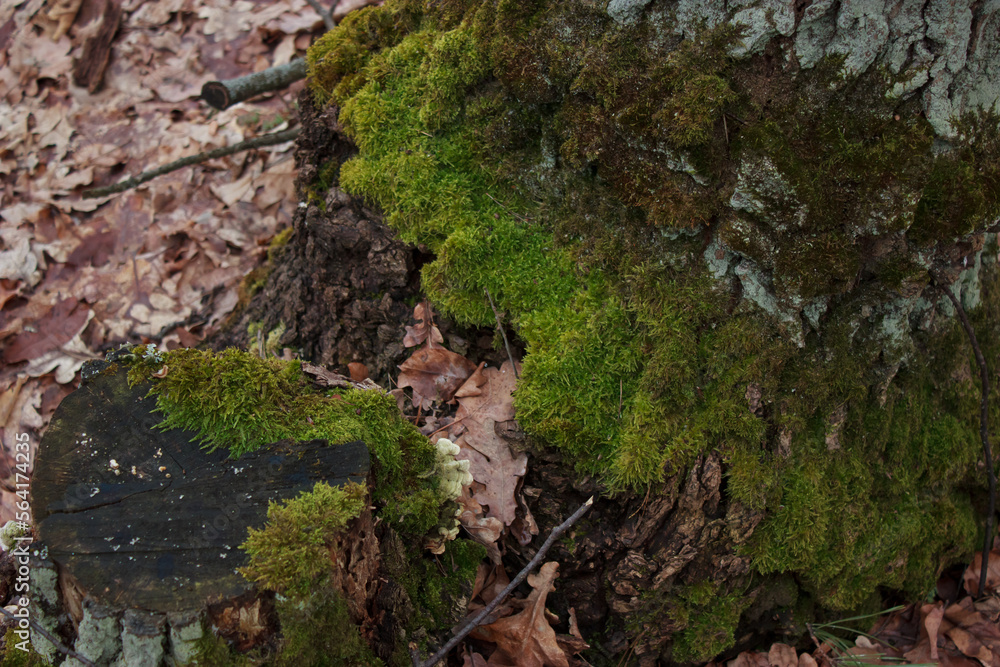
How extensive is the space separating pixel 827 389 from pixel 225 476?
2.36 metres

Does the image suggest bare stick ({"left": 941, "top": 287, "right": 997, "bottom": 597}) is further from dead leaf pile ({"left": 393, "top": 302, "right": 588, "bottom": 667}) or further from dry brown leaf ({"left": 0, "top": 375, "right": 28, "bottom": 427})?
dry brown leaf ({"left": 0, "top": 375, "right": 28, "bottom": 427})

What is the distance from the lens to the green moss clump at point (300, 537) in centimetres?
183

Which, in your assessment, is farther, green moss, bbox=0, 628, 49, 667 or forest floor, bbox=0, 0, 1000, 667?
forest floor, bbox=0, 0, 1000, 667

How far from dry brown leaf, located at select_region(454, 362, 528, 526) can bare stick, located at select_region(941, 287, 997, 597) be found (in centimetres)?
192

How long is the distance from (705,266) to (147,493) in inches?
88.0

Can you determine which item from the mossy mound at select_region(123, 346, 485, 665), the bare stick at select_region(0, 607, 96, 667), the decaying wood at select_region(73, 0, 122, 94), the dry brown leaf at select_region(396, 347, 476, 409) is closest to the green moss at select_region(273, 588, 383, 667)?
the mossy mound at select_region(123, 346, 485, 665)

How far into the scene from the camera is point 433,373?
3123 mm

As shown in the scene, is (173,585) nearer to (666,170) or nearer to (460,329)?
(460,329)

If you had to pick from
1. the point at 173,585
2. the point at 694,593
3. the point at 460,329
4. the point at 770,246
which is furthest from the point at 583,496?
the point at 173,585

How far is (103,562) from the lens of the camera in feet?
6.08

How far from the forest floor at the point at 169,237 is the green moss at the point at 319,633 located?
30.1 inches

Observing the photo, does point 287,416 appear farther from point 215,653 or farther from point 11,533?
point 11,533

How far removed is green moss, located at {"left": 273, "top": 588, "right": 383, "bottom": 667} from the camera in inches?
73.7

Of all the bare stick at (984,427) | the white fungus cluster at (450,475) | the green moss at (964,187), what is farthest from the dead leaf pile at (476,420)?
the bare stick at (984,427)
